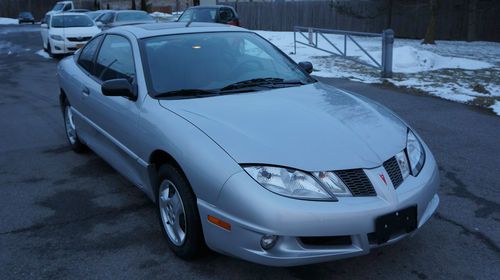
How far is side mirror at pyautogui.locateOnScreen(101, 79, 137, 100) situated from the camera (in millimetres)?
3830

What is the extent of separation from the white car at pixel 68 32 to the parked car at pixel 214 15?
3678mm

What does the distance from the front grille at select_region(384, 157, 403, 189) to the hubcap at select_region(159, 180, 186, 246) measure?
1327 mm

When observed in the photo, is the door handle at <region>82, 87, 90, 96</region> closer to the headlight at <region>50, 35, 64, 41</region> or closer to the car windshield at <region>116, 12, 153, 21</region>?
the headlight at <region>50, 35, 64, 41</region>

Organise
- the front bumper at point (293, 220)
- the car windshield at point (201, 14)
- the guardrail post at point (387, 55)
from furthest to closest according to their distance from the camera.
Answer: the car windshield at point (201, 14) < the guardrail post at point (387, 55) < the front bumper at point (293, 220)

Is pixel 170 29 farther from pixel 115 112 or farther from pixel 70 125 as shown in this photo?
pixel 70 125

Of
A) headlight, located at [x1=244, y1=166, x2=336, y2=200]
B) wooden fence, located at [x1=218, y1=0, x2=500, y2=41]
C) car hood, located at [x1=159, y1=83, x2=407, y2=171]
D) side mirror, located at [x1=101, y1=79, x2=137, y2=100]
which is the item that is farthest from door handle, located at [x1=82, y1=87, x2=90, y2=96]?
wooden fence, located at [x1=218, y1=0, x2=500, y2=41]

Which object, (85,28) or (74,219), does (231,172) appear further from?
(85,28)

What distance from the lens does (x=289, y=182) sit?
111 inches

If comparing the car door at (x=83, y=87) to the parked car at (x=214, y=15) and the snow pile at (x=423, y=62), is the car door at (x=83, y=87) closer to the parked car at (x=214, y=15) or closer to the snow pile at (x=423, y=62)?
the snow pile at (x=423, y=62)

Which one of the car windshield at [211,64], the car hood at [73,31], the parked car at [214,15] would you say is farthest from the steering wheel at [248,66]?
the parked car at [214,15]

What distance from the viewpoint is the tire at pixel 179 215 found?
10.4 ft

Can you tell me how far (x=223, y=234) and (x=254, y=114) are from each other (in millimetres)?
914

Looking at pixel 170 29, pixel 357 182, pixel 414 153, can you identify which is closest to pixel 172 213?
pixel 357 182

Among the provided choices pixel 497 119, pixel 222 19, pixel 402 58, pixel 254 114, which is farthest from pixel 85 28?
pixel 254 114
